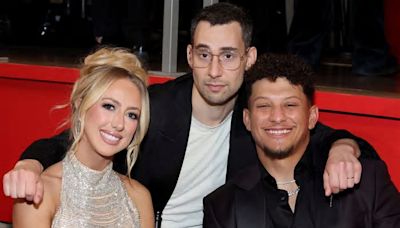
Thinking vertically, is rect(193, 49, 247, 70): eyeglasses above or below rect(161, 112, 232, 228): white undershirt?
above

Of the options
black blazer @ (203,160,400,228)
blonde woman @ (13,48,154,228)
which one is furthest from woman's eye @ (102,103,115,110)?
black blazer @ (203,160,400,228)

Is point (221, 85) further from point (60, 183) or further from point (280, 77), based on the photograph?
point (60, 183)

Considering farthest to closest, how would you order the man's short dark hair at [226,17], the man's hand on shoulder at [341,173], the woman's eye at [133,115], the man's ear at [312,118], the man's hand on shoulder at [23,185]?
the man's short dark hair at [226,17]
the man's ear at [312,118]
the woman's eye at [133,115]
the man's hand on shoulder at [341,173]
the man's hand on shoulder at [23,185]

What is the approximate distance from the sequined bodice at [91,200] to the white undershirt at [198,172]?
0.34 m

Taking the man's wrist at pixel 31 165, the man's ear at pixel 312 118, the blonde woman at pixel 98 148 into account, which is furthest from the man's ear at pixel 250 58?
the man's wrist at pixel 31 165

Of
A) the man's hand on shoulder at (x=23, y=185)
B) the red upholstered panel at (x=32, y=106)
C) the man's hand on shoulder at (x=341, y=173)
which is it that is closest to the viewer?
the man's hand on shoulder at (x=23, y=185)

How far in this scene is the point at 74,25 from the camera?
231 inches

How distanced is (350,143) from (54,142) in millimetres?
882

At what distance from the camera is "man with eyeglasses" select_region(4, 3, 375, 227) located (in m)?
2.32

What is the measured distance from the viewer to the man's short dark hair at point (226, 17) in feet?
7.76

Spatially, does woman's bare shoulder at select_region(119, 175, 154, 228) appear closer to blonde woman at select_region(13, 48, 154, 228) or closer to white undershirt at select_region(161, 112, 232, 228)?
blonde woman at select_region(13, 48, 154, 228)

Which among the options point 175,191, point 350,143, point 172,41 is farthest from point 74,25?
point 350,143

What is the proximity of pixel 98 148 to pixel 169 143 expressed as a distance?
407mm

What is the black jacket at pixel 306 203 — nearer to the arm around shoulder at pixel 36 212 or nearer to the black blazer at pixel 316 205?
the black blazer at pixel 316 205
